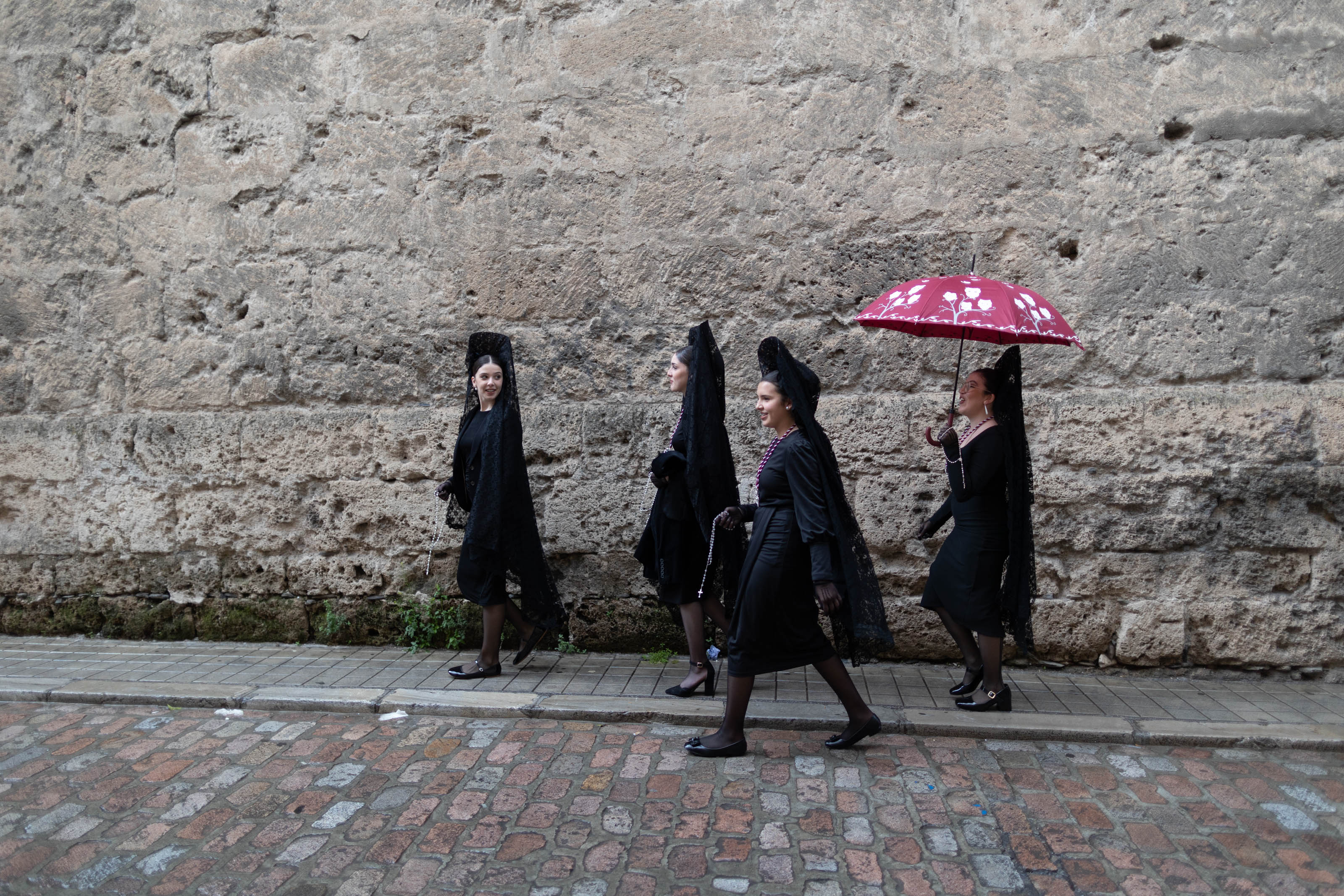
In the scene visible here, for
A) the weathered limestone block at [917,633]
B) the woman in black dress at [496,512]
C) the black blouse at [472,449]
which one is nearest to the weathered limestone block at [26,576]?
the woman in black dress at [496,512]

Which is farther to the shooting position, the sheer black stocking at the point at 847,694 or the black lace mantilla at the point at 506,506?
the black lace mantilla at the point at 506,506

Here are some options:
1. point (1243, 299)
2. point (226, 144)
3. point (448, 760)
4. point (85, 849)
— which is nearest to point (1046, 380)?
point (1243, 299)

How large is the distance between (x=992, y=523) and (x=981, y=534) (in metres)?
0.07

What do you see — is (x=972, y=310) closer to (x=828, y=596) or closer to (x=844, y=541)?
(x=844, y=541)

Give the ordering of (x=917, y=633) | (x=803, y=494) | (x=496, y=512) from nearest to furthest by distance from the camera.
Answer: (x=803, y=494)
(x=496, y=512)
(x=917, y=633)

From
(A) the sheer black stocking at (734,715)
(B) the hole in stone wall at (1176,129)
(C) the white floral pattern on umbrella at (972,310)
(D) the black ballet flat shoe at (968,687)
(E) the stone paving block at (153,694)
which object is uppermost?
(B) the hole in stone wall at (1176,129)

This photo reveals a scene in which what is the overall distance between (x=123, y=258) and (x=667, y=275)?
145 inches

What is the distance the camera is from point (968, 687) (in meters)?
4.29

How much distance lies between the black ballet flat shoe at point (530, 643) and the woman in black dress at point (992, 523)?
224 centimetres

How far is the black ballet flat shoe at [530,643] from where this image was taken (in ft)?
15.7

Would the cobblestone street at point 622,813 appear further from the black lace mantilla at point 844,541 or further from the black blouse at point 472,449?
the black blouse at point 472,449

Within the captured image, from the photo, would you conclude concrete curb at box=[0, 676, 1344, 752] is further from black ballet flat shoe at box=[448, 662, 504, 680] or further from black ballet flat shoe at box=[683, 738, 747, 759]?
black ballet flat shoe at box=[683, 738, 747, 759]

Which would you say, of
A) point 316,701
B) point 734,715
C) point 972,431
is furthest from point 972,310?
point 316,701

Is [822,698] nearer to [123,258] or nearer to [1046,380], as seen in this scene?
[1046,380]
